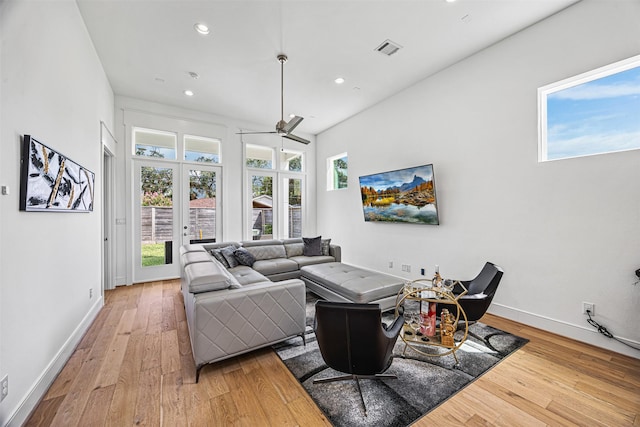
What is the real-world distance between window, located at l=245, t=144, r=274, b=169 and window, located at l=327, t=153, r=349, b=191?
1518mm

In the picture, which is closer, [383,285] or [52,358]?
[52,358]

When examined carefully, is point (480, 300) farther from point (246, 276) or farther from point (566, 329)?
point (246, 276)

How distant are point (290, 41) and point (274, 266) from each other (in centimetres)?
326

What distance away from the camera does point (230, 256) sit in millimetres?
4289

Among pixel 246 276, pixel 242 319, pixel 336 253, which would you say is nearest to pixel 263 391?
pixel 242 319

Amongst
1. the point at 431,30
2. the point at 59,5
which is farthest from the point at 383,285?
the point at 59,5

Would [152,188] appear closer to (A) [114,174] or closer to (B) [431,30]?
(A) [114,174]

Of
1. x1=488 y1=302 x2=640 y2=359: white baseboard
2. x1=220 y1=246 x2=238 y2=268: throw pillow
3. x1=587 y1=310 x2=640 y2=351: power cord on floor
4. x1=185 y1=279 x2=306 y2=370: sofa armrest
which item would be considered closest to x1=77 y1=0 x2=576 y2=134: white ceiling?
x1=220 y1=246 x2=238 y2=268: throw pillow

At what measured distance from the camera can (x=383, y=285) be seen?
322 centimetres

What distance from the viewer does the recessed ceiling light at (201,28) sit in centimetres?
291

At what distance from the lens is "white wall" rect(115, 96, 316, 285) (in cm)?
476

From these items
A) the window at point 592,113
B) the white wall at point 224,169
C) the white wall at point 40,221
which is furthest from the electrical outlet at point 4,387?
the window at point 592,113

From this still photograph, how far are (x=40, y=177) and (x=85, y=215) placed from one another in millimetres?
1361

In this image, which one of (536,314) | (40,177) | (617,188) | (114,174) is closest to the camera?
(40,177)
